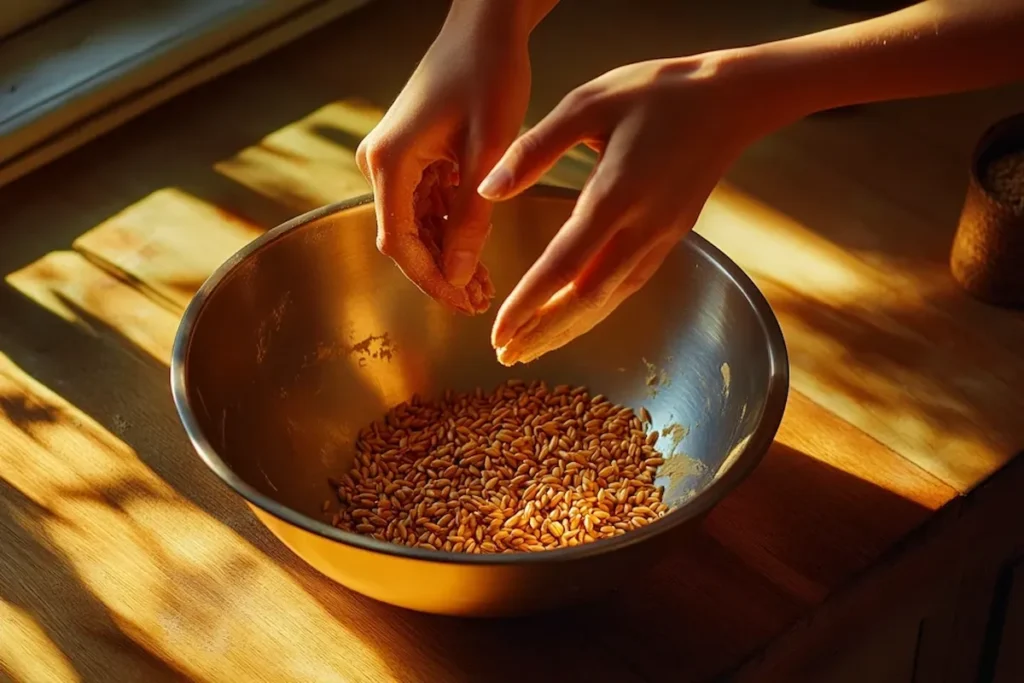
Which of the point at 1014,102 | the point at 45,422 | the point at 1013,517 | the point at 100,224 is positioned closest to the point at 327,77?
the point at 100,224

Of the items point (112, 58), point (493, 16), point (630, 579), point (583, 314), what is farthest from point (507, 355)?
point (112, 58)

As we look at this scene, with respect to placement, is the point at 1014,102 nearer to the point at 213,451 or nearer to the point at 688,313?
the point at 688,313

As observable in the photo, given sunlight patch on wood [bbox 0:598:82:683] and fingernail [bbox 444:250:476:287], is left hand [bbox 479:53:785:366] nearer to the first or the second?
fingernail [bbox 444:250:476:287]

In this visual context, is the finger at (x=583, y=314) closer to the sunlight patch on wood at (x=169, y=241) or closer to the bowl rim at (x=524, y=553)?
the bowl rim at (x=524, y=553)

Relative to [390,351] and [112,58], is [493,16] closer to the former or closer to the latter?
[390,351]

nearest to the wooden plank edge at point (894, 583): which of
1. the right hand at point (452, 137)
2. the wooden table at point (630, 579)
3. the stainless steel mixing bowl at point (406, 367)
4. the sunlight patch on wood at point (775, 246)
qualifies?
the wooden table at point (630, 579)

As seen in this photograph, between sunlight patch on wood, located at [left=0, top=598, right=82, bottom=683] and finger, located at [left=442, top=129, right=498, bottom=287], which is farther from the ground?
finger, located at [left=442, top=129, right=498, bottom=287]

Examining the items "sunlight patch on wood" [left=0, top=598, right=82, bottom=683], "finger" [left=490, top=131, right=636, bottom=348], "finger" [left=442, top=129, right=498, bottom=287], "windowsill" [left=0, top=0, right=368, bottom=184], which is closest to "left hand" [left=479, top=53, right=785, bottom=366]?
"finger" [left=490, top=131, right=636, bottom=348]
